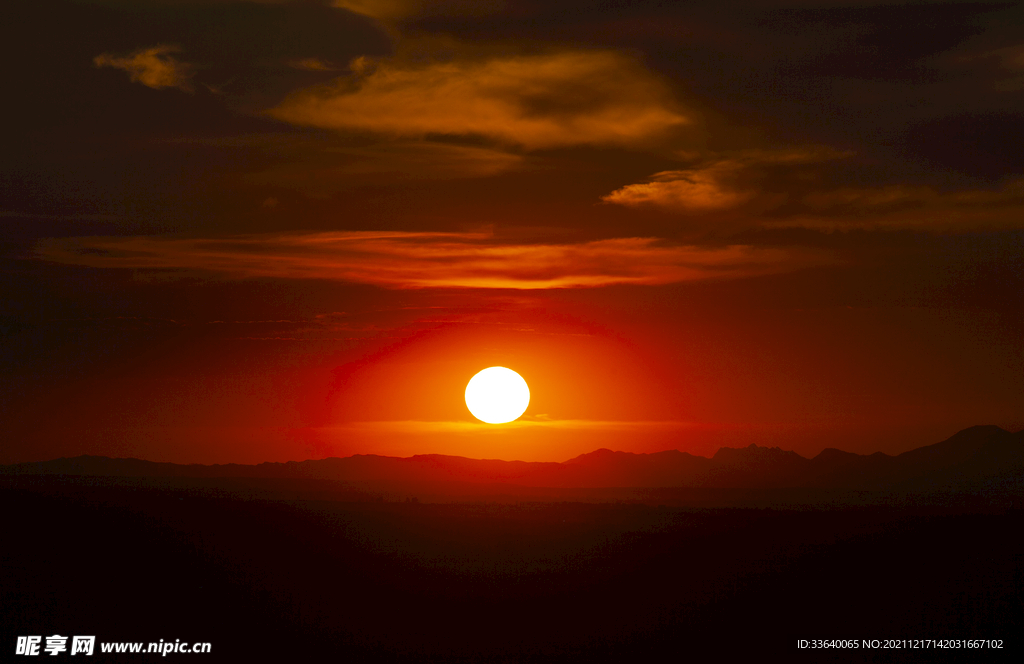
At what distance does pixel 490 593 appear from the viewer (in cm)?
5284

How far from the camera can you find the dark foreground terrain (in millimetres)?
40219

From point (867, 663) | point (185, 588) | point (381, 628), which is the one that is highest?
point (185, 588)

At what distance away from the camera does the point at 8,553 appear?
61781 mm

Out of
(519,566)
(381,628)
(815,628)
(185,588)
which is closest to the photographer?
(381,628)

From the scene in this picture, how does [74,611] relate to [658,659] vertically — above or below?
above

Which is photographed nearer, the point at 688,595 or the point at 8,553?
the point at 688,595

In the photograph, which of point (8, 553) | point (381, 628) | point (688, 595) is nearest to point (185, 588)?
point (381, 628)

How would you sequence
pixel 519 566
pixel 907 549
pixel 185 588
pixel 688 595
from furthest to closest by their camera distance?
1. pixel 907 549
2. pixel 519 566
3. pixel 688 595
4. pixel 185 588

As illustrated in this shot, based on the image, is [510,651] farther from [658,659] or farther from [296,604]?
[296,604]

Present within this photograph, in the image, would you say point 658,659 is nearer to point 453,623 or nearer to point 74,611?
point 453,623

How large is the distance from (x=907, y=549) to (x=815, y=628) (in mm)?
45036

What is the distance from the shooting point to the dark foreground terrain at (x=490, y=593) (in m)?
40.2

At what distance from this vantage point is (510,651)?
39.4 metres

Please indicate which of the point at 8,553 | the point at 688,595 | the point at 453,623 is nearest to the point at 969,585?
the point at 688,595
